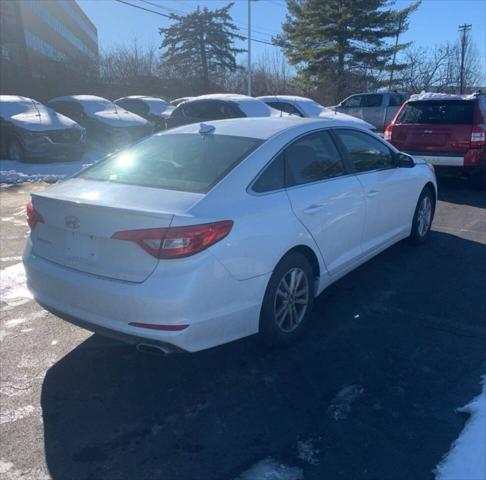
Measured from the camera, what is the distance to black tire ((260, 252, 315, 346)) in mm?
3496

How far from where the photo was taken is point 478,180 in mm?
9570

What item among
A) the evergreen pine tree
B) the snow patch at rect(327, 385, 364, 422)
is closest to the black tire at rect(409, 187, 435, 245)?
the snow patch at rect(327, 385, 364, 422)

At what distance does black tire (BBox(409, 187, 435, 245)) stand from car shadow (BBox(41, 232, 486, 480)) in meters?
1.66

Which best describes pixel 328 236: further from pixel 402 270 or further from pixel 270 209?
pixel 402 270

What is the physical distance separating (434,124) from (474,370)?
6.92 m

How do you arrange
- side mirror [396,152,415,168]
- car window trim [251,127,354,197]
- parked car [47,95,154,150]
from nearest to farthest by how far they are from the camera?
1. car window trim [251,127,354,197]
2. side mirror [396,152,415,168]
3. parked car [47,95,154,150]

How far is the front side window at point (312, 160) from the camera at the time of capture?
12.6ft

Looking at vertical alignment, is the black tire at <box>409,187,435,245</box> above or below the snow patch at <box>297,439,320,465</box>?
above

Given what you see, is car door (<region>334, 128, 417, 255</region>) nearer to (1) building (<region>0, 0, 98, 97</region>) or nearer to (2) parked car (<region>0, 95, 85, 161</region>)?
(2) parked car (<region>0, 95, 85, 161</region>)

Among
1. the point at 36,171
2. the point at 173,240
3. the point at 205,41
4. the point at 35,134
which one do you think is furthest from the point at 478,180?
the point at 205,41

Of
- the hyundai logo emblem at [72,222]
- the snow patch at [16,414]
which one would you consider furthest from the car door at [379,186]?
the snow patch at [16,414]

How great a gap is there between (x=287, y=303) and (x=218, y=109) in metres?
11.0

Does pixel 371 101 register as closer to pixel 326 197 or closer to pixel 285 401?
pixel 326 197

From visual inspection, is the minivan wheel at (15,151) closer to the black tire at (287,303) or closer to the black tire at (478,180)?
the black tire at (478,180)
